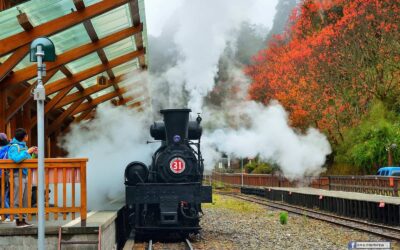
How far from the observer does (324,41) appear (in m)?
31.9

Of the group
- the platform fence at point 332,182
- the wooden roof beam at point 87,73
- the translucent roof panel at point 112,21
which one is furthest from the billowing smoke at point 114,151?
the platform fence at point 332,182

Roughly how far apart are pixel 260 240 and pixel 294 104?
20618mm

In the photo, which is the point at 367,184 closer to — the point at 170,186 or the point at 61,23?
the point at 170,186

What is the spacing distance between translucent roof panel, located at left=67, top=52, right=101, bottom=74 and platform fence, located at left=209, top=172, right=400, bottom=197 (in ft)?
37.0

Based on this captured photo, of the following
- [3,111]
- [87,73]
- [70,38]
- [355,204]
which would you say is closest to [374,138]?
[355,204]

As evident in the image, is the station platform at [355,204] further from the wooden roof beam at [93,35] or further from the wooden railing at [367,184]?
the wooden roof beam at [93,35]

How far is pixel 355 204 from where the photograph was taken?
19.8 meters

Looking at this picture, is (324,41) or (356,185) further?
(324,41)

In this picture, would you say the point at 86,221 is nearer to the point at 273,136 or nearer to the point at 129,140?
the point at 129,140

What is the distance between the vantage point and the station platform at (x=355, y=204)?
16744mm

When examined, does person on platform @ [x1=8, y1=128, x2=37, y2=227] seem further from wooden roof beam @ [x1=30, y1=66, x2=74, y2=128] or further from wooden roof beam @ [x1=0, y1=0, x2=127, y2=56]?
wooden roof beam @ [x1=30, y1=66, x2=74, y2=128]

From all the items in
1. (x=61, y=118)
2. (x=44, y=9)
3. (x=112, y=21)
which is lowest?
(x=61, y=118)

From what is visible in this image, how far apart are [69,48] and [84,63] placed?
8.01 feet

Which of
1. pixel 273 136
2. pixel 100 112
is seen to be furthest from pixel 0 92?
pixel 273 136
